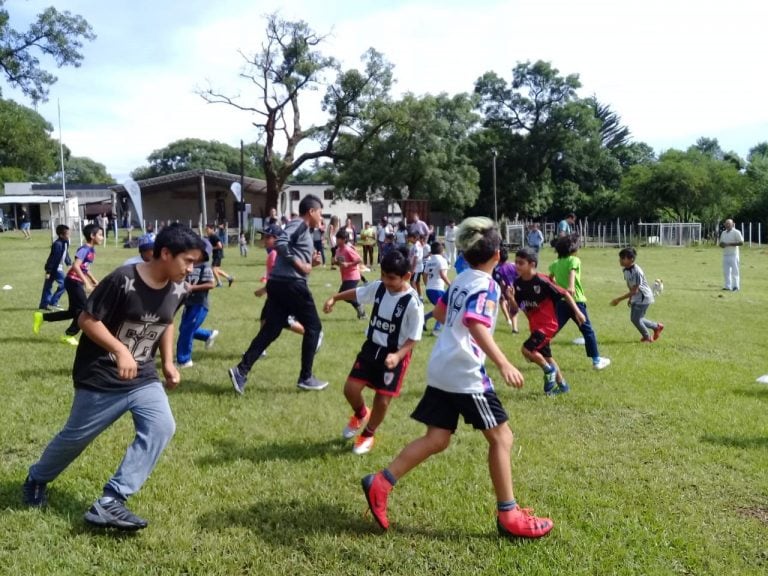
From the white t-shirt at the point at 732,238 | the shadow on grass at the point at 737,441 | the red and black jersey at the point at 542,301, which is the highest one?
the white t-shirt at the point at 732,238

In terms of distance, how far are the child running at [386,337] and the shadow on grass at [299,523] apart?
0.98 meters

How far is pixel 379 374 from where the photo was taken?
4.97 meters

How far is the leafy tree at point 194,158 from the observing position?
90.3 metres

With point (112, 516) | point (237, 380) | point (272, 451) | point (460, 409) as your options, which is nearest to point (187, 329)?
point (237, 380)

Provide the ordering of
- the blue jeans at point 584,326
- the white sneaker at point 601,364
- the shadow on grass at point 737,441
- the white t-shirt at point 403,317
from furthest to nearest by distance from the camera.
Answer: the white sneaker at point 601,364 → the blue jeans at point 584,326 → the shadow on grass at point 737,441 → the white t-shirt at point 403,317

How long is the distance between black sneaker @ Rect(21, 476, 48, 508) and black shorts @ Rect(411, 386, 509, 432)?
7.52 ft

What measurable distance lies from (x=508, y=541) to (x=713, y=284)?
664 inches

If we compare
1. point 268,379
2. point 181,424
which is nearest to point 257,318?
point 268,379

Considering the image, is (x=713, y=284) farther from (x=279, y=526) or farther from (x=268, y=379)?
(x=279, y=526)

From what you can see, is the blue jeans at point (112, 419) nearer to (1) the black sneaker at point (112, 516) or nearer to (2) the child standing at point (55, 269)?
(1) the black sneaker at point (112, 516)

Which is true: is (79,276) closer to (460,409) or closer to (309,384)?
(309,384)

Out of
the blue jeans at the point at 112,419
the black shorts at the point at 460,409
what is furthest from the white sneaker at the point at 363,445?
the blue jeans at the point at 112,419

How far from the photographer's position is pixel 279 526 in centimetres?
383

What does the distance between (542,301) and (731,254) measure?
12.0 metres
